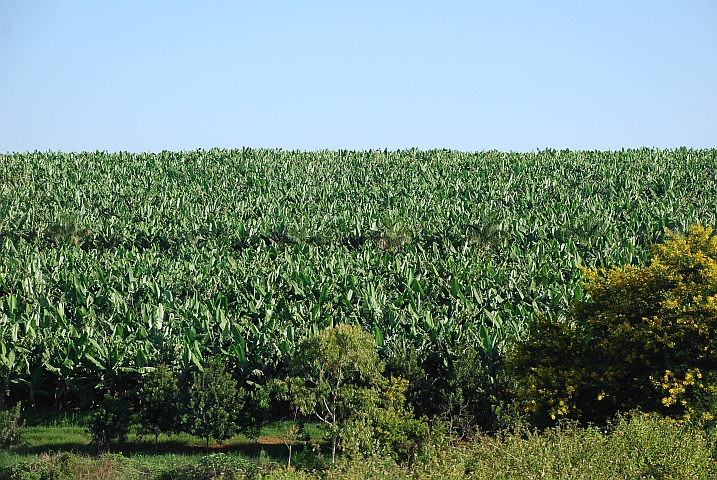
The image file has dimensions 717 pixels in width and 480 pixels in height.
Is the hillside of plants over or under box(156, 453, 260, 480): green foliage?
over

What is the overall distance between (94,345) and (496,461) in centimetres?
934

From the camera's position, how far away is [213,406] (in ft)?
45.3

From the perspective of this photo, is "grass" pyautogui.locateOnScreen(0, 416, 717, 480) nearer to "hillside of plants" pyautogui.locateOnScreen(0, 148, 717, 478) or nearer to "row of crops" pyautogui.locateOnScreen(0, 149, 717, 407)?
"hillside of plants" pyautogui.locateOnScreen(0, 148, 717, 478)

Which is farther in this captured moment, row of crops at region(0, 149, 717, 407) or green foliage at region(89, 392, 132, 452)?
row of crops at region(0, 149, 717, 407)

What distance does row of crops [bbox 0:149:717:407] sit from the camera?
16484mm

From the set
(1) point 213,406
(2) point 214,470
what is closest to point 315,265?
(1) point 213,406

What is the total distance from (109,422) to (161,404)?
94 centimetres

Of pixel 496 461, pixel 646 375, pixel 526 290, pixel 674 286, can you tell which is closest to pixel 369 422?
pixel 496 461

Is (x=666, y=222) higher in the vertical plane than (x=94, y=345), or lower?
higher

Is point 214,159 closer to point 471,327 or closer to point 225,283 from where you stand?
point 225,283

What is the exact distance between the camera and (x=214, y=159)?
148 feet

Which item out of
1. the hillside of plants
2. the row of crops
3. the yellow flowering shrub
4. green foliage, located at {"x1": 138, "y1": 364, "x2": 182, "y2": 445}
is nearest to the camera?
the yellow flowering shrub

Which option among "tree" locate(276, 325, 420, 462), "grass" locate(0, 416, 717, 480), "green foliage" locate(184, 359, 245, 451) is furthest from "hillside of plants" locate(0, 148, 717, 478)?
"grass" locate(0, 416, 717, 480)

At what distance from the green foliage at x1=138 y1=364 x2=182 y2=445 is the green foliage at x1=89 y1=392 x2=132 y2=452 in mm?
308
